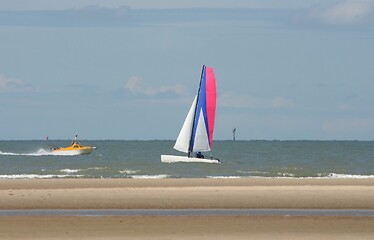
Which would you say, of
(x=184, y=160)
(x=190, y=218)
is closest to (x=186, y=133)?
(x=184, y=160)

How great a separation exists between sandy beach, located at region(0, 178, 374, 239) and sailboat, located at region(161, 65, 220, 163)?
44.2m

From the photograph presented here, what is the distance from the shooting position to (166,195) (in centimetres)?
4247

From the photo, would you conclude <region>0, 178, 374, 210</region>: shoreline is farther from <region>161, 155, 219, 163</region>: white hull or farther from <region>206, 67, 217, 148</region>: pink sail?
<region>161, 155, 219, 163</region>: white hull

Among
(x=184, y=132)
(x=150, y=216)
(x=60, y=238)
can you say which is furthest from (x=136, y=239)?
(x=184, y=132)

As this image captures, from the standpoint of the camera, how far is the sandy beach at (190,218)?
27.9 metres

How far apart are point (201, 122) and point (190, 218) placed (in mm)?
60719

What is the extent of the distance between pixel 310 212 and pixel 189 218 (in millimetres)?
5194

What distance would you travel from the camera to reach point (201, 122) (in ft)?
305

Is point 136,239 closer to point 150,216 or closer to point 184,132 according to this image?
point 150,216

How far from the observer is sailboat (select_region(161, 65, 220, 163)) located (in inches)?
3580

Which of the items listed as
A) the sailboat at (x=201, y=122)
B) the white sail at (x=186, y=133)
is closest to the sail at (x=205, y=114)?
the sailboat at (x=201, y=122)

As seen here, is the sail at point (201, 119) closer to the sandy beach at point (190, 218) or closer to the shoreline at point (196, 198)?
the shoreline at point (196, 198)

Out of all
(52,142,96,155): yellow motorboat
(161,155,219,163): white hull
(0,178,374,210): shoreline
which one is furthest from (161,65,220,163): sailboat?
(52,142,96,155): yellow motorboat

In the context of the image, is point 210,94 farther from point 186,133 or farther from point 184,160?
point 184,160
